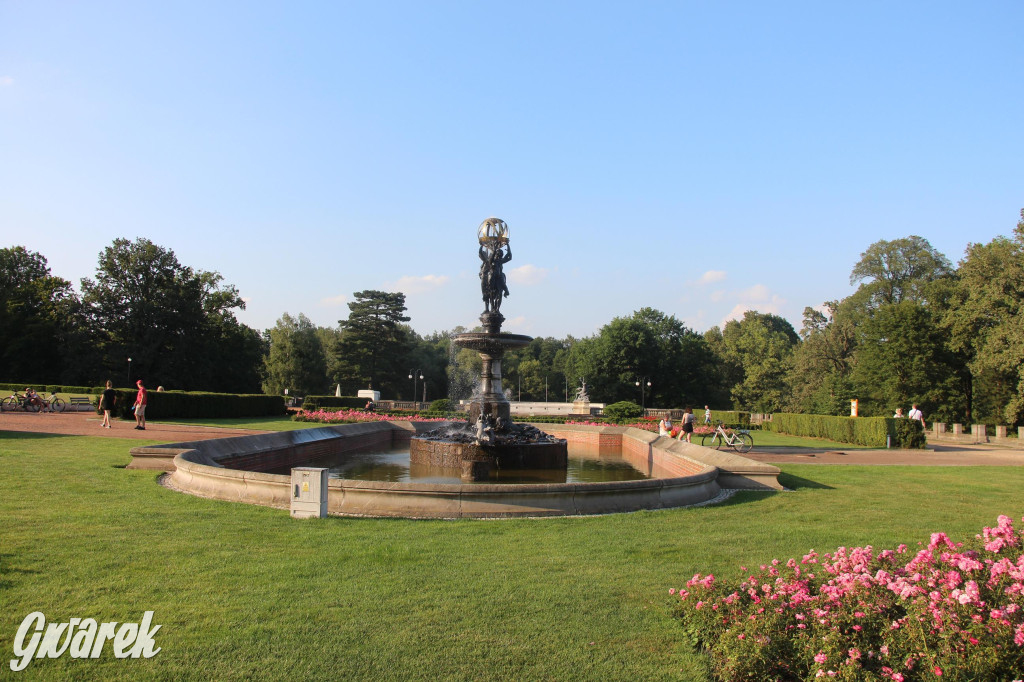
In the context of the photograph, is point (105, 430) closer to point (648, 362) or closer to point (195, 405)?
point (195, 405)

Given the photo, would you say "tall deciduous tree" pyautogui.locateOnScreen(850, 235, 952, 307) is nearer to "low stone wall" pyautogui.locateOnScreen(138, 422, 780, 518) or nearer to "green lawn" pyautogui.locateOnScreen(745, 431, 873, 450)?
"green lawn" pyautogui.locateOnScreen(745, 431, 873, 450)

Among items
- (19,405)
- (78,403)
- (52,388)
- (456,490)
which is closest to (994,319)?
(456,490)

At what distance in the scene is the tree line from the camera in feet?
136

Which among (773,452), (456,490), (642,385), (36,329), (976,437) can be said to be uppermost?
(36,329)

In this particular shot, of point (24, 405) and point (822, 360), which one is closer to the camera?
point (24, 405)

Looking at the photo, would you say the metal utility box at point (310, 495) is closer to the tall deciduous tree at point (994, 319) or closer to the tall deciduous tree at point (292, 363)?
the tall deciduous tree at point (994, 319)

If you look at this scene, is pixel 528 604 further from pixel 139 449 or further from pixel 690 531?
pixel 139 449

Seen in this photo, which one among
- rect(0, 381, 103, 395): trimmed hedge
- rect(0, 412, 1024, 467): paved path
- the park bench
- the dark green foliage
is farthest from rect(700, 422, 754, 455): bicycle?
the dark green foliage

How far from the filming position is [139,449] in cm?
1191

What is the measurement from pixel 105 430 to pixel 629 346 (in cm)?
5192

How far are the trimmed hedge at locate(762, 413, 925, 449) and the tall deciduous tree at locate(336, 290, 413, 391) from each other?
170ft

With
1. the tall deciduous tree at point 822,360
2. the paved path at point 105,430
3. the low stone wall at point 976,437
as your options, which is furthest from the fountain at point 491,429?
the tall deciduous tree at point 822,360

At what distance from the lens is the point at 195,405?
30078 mm

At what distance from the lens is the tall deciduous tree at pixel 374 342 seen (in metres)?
74.7
